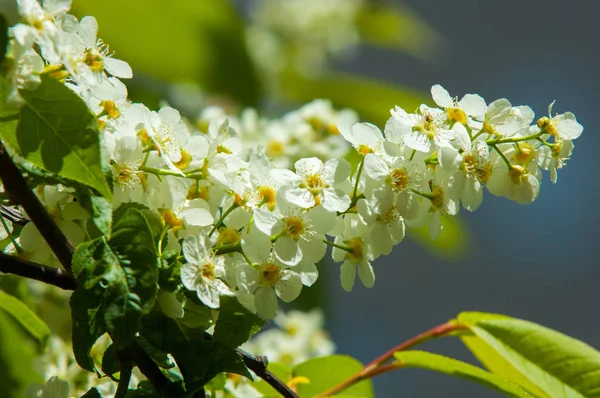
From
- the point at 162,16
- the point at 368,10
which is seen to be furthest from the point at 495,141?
the point at 368,10

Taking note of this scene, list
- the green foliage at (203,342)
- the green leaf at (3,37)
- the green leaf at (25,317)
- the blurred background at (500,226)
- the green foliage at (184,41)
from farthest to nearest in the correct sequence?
1. the blurred background at (500,226)
2. the green foliage at (184,41)
3. the green leaf at (25,317)
4. the green foliage at (203,342)
5. the green leaf at (3,37)

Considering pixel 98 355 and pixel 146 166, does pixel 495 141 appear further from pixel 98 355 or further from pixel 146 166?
pixel 98 355

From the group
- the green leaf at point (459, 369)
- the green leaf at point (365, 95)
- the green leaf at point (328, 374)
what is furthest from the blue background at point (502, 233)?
the green leaf at point (459, 369)

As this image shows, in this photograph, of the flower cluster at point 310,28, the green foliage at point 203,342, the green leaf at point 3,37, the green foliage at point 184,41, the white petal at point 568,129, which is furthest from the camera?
the flower cluster at point 310,28

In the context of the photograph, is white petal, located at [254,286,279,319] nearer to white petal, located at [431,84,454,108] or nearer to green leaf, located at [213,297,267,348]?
green leaf, located at [213,297,267,348]

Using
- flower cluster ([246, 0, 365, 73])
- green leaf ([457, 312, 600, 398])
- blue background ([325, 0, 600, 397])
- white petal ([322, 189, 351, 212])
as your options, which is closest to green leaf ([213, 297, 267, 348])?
white petal ([322, 189, 351, 212])

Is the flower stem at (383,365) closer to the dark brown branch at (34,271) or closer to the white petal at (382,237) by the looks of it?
the white petal at (382,237)

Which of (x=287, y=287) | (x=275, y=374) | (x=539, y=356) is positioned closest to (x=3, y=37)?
(x=287, y=287)
